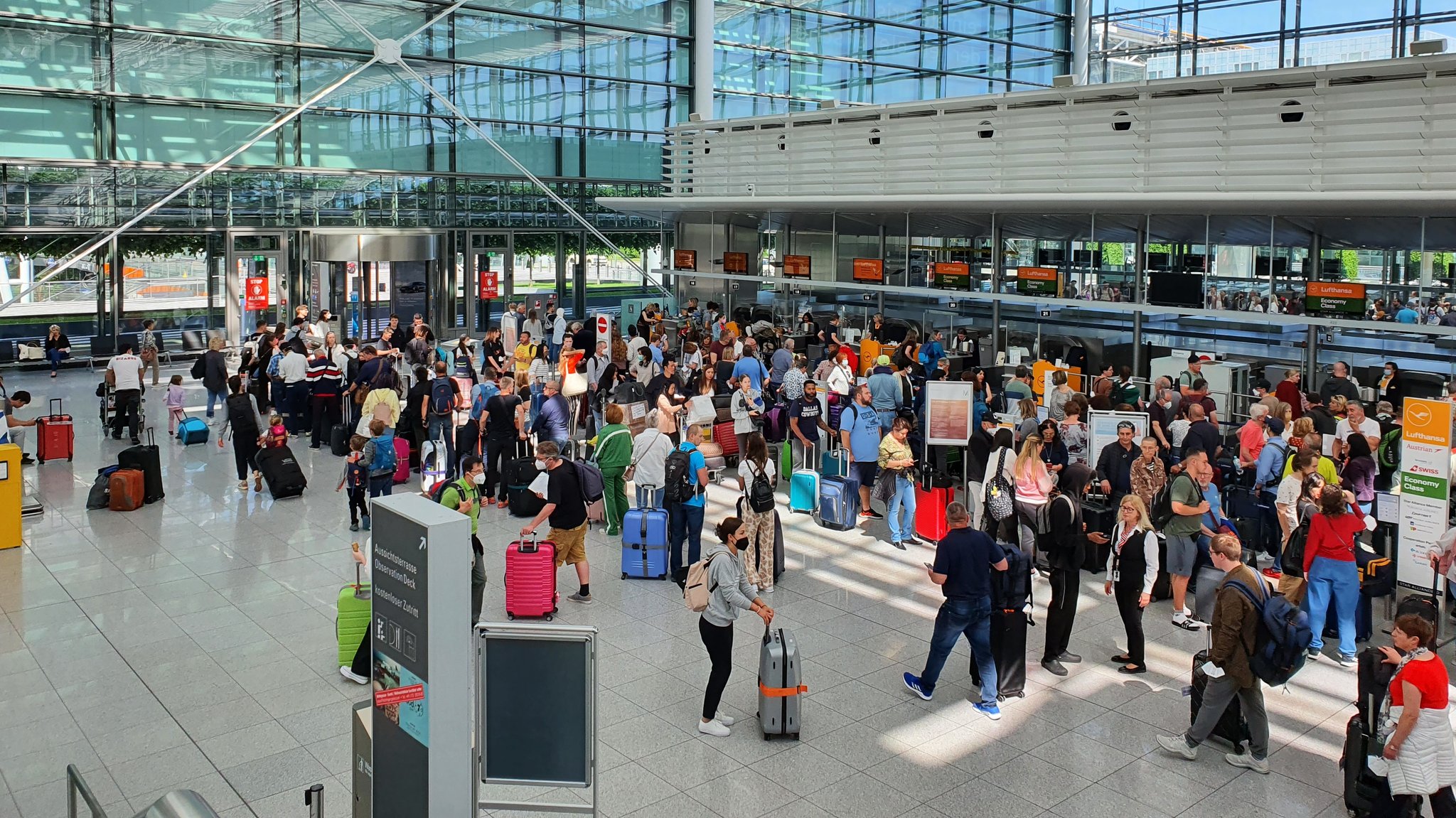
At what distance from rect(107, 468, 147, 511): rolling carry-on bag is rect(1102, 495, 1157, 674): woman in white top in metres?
11.4

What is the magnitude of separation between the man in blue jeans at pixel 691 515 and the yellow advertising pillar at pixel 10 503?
23.2ft

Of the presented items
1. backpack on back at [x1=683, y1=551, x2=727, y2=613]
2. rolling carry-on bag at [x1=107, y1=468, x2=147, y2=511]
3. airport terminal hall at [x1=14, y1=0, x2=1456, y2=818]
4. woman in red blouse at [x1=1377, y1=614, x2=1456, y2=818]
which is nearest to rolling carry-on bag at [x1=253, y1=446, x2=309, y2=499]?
airport terminal hall at [x1=14, y1=0, x2=1456, y2=818]

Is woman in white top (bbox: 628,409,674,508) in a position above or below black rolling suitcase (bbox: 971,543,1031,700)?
above

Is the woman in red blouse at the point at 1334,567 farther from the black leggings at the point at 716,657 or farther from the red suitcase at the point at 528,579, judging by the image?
the red suitcase at the point at 528,579

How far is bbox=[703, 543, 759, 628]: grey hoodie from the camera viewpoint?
27.7ft

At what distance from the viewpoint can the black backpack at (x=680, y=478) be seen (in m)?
11.9

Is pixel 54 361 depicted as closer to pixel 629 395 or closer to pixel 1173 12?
pixel 629 395

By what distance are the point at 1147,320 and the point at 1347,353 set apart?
10.6 ft

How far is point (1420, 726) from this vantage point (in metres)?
7.02

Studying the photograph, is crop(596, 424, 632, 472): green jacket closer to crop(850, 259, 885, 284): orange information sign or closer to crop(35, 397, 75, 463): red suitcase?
crop(35, 397, 75, 463): red suitcase

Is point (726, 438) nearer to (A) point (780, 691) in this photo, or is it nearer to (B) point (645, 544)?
(B) point (645, 544)

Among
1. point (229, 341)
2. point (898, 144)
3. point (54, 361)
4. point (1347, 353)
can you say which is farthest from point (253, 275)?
point (1347, 353)

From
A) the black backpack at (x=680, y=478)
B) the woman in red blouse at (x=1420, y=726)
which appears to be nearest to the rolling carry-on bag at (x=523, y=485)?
the black backpack at (x=680, y=478)

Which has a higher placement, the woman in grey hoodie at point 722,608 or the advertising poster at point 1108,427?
the advertising poster at point 1108,427
